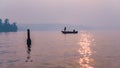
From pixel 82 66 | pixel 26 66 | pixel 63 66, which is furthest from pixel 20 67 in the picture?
pixel 82 66

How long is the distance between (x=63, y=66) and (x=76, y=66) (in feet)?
6.81

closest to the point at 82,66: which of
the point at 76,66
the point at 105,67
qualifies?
the point at 76,66

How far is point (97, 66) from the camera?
4347 cm

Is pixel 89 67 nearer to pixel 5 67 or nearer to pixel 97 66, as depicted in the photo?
pixel 97 66

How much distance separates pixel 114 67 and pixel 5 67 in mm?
17009

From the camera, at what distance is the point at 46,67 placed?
42.8 m

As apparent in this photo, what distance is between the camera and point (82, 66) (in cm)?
4375

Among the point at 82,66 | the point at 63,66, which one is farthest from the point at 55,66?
the point at 82,66

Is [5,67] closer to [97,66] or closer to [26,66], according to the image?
[26,66]

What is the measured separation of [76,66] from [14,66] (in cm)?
989

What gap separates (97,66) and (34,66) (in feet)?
32.5

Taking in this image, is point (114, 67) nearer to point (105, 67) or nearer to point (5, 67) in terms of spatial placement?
point (105, 67)

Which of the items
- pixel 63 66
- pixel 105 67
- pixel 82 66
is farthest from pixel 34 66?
pixel 105 67

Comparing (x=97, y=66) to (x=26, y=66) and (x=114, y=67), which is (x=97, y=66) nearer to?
(x=114, y=67)
